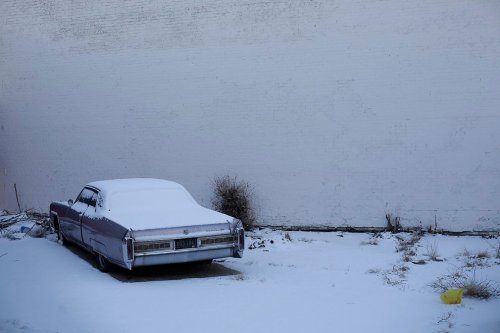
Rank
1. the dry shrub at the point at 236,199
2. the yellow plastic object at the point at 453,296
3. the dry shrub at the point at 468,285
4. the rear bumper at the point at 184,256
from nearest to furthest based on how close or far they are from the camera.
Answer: the yellow plastic object at the point at 453,296 < the dry shrub at the point at 468,285 < the rear bumper at the point at 184,256 < the dry shrub at the point at 236,199

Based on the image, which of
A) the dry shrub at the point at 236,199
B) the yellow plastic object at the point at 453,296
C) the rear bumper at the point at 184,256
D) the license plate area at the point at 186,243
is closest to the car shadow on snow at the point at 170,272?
the rear bumper at the point at 184,256

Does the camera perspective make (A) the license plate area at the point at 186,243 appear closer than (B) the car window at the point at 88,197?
Yes

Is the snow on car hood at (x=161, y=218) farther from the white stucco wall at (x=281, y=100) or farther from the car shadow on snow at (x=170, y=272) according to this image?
the white stucco wall at (x=281, y=100)

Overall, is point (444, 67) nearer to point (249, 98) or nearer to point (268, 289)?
point (249, 98)

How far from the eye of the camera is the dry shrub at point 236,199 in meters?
12.2

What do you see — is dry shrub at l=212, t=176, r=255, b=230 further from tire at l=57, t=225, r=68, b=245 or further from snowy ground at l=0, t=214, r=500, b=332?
tire at l=57, t=225, r=68, b=245

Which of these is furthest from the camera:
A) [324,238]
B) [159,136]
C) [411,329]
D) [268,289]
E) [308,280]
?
[159,136]

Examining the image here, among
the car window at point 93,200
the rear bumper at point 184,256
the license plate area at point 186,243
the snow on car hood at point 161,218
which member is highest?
the car window at point 93,200

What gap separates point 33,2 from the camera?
48.0 feet

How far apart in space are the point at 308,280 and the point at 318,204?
4103 millimetres

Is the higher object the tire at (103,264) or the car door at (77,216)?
the car door at (77,216)

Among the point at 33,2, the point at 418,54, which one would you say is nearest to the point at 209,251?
the point at 418,54

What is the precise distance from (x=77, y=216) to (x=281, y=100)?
4940 mm

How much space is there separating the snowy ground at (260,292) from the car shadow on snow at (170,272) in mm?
15
